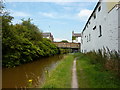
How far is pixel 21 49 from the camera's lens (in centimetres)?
1683

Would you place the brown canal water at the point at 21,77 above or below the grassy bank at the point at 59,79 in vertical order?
below

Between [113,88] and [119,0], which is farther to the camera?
[119,0]

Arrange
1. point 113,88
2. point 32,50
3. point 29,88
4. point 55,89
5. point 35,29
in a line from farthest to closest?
point 35,29 < point 32,50 < point 29,88 < point 55,89 < point 113,88

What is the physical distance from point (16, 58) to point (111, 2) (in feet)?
34.5

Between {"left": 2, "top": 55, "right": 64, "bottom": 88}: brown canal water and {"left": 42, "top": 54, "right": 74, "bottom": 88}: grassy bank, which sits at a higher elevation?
{"left": 42, "top": 54, "right": 74, "bottom": 88}: grassy bank

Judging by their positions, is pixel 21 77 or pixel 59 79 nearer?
pixel 59 79

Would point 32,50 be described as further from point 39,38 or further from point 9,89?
point 9,89

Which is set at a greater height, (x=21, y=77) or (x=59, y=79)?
(x=59, y=79)

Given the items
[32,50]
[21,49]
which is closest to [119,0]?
[21,49]

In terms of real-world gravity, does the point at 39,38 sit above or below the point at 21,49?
above

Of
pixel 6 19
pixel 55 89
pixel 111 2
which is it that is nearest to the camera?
pixel 55 89

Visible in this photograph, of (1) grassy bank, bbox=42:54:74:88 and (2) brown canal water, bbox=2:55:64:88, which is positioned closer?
(1) grassy bank, bbox=42:54:74:88

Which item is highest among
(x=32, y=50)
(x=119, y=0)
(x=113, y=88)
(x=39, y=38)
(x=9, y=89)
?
(x=119, y=0)

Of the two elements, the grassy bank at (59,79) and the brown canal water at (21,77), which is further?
the brown canal water at (21,77)
